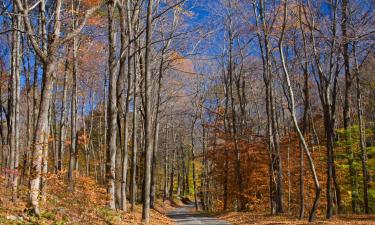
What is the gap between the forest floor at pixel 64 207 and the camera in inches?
380

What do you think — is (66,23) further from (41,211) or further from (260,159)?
(260,159)

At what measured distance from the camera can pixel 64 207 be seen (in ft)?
37.9

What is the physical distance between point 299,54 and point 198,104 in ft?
56.8

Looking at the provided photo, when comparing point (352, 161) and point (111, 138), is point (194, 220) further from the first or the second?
point (352, 161)

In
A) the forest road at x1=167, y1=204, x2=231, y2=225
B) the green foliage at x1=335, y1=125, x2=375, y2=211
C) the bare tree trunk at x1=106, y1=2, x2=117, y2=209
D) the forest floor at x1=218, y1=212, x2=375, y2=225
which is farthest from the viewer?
the green foliage at x1=335, y1=125, x2=375, y2=211

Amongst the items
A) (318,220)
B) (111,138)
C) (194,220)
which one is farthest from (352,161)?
(111,138)

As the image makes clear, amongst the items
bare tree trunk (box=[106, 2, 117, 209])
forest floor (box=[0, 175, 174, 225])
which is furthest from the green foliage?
forest floor (box=[0, 175, 174, 225])

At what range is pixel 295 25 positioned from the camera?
20312 millimetres

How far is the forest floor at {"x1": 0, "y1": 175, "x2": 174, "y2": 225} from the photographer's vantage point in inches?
380

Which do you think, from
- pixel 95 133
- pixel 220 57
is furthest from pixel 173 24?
pixel 95 133

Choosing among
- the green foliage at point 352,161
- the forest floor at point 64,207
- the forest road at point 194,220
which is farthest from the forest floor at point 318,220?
the green foliage at point 352,161

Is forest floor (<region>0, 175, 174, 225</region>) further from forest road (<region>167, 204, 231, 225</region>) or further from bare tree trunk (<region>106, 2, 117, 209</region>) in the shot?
forest road (<region>167, 204, 231, 225</region>)

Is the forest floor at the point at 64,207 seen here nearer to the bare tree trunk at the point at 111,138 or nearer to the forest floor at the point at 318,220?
the bare tree trunk at the point at 111,138

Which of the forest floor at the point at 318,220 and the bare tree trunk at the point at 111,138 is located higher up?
the bare tree trunk at the point at 111,138
